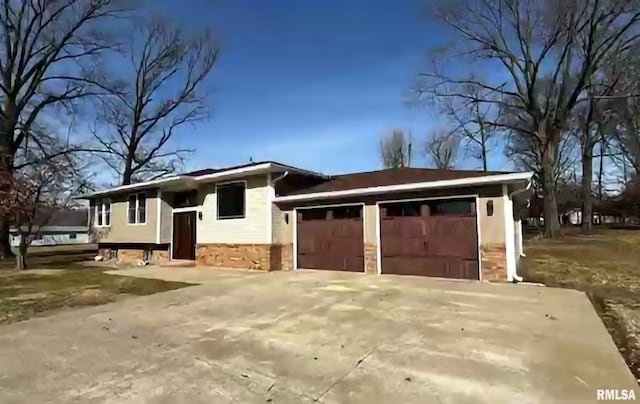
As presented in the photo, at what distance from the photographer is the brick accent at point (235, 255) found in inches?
546

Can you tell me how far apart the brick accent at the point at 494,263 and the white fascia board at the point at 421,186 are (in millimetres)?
1599

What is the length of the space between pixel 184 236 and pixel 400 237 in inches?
383

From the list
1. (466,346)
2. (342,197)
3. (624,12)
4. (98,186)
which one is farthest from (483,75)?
(98,186)

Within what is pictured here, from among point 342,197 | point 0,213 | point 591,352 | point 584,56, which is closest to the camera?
point 591,352

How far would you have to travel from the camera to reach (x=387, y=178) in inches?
521

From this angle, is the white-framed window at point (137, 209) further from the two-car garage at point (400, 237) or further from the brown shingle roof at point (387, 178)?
the two-car garage at point (400, 237)

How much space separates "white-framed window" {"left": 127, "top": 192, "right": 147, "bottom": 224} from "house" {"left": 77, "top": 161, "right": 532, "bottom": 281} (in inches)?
1.9

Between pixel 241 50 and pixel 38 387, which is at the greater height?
pixel 241 50

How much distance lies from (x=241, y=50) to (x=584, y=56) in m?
17.4

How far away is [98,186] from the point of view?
25422 mm

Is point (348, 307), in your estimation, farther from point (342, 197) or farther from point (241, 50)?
point (241, 50)

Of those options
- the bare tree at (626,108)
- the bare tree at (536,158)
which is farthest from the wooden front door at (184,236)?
the bare tree at (536,158)

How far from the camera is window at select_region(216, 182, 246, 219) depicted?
14.8 m

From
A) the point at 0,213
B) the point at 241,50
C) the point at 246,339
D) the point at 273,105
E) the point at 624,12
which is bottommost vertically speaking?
the point at 246,339
